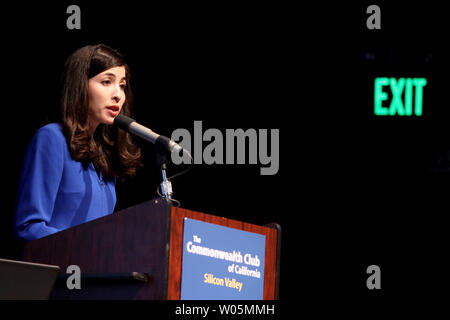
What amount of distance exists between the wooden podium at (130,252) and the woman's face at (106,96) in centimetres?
62

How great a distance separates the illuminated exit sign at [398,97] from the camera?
5.92 m

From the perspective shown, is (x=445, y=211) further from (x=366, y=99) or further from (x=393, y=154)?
(x=366, y=99)

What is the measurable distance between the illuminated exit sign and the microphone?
3815 millimetres

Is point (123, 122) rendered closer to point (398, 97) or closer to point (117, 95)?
point (117, 95)

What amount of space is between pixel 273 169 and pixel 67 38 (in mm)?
2262

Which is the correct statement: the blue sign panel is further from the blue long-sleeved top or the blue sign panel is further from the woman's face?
the woman's face

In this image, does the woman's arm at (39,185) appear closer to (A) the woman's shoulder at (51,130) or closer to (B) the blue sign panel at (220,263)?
(A) the woman's shoulder at (51,130)

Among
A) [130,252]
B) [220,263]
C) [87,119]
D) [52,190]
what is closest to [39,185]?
[52,190]

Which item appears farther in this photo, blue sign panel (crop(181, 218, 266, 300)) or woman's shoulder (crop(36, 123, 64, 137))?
woman's shoulder (crop(36, 123, 64, 137))

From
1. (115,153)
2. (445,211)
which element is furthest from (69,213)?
(445,211)

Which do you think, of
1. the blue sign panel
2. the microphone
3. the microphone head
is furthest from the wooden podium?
the microphone head

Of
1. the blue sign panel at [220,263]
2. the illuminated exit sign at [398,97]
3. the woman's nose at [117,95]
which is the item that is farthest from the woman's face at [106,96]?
the illuminated exit sign at [398,97]

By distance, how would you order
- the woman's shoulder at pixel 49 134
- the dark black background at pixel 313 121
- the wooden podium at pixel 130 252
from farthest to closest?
the dark black background at pixel 313 121
the woman's shoulder at pixel 49 134
the wooden podium at pixel 130 252

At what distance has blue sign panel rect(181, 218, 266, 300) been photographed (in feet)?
7.15
